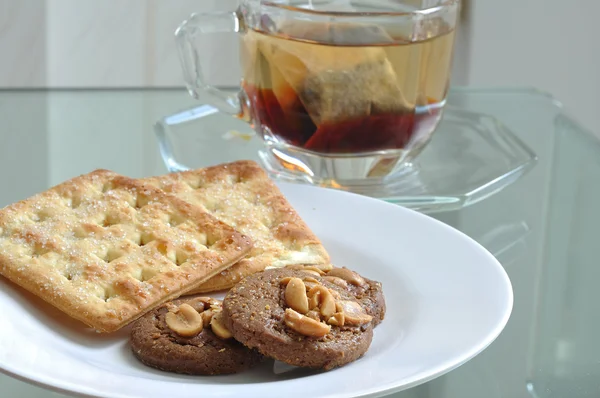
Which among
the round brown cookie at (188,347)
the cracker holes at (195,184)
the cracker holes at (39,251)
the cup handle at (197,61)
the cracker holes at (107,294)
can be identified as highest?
the cup handle at (197,61)

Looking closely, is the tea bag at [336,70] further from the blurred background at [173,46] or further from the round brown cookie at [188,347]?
the blurred background at [173,46]

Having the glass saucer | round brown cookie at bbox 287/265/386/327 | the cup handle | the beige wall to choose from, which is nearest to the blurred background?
the beige wall

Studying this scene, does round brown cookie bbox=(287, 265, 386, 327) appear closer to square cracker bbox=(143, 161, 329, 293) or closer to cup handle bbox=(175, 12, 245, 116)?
square cracker bbox=(143, 161, 329, 293)

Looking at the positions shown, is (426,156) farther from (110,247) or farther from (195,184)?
(110,247)

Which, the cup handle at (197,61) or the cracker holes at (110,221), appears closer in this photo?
the cracker holes at (110,221)

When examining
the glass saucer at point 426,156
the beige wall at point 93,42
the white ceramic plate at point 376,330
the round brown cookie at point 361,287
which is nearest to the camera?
the white ceramic plate at point 376,330

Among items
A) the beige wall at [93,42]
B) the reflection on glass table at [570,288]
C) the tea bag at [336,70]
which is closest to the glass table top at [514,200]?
the reflection on glass table at [570,288]
